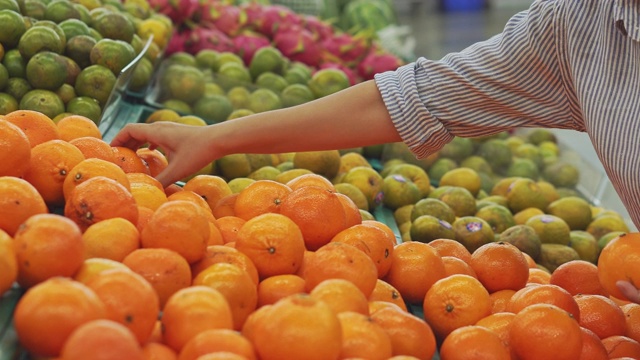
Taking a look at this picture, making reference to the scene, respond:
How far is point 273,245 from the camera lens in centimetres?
168

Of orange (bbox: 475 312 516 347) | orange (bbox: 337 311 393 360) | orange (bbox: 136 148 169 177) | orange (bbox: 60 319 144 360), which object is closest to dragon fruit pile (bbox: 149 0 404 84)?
orange (bbox: 136 148 169 177)

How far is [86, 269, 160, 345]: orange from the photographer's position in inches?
50.4

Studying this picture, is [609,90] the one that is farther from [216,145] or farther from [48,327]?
[48,327]

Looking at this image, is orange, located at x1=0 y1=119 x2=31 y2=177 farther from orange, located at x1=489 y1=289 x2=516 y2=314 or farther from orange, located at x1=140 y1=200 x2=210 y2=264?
orange, located at x1=489 y1=289 x2=516 y2=314

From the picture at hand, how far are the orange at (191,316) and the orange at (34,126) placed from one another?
0.81 metres

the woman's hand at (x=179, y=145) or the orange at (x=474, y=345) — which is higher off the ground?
the woman's hand at (x=179, y=145)

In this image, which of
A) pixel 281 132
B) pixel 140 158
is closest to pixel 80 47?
pixel 140 158

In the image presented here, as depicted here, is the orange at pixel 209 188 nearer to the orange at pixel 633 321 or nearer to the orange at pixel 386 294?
the orange at pixel 386 294

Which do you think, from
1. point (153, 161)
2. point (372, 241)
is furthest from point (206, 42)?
point (372, 241)

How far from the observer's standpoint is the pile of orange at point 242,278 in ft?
4.21

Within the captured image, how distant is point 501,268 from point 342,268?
0.60 metres

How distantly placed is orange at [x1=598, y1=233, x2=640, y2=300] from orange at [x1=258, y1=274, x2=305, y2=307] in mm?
767

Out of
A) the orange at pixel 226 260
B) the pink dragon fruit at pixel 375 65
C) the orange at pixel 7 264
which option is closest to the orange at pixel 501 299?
the orange at pixel 226 260

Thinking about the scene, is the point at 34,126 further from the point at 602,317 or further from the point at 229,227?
the point at 602,317
